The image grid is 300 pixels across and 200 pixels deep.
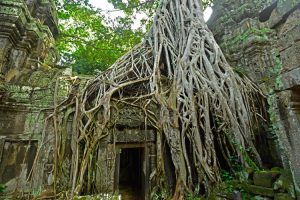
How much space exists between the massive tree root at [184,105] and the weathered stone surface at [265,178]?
0.39 metres

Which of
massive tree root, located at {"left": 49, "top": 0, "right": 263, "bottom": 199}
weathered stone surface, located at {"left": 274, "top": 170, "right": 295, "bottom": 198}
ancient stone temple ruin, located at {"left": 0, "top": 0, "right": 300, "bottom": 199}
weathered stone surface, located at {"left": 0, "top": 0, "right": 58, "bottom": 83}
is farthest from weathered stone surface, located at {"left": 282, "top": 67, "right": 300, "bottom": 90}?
weathered stone surface, located at {"left": 0, "top": 0, "right": 58, "bottom": 83}

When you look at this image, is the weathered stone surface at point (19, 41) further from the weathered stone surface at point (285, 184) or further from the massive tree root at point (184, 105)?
the weathered stone surface at point (285, 184)

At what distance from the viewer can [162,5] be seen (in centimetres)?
481

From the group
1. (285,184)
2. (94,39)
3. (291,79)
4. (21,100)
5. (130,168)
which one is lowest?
(130,168)

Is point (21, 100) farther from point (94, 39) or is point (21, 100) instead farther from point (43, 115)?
point (94, 39)

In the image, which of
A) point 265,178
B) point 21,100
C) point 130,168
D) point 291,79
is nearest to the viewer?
point 291,79

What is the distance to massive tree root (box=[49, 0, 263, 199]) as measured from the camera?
283 centimetres

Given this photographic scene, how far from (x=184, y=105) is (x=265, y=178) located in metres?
1.39

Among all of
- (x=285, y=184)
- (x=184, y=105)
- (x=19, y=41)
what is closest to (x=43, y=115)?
(x=19, y=41)

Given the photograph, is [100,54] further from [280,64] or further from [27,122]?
[280,64]

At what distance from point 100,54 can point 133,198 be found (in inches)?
202

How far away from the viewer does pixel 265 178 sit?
2.09 m

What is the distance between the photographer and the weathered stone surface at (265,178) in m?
2.00

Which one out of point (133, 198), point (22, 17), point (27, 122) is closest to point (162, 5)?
point (22, 17)
